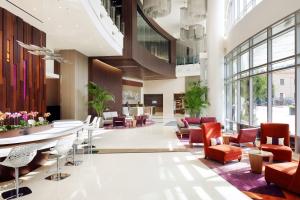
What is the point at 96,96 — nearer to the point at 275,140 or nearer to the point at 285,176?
the point at 275,140

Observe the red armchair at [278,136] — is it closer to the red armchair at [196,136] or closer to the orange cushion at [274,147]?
the orange cushion at [274,147]

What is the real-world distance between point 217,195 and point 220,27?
11860mm

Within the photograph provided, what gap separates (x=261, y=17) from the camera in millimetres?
9008

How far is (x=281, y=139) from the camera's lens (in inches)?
265

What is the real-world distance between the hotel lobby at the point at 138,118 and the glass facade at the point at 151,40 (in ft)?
1.14

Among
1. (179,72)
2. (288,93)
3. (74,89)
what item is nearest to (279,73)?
(288,93)

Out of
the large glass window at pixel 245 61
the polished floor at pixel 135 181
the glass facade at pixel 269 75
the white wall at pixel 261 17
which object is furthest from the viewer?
the large glass window at pixel 245 61

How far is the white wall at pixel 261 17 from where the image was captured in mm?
7293

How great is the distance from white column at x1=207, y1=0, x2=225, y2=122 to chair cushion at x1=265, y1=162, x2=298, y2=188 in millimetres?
9466

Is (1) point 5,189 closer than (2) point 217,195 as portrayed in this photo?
No

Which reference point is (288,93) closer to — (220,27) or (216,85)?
(216,85)

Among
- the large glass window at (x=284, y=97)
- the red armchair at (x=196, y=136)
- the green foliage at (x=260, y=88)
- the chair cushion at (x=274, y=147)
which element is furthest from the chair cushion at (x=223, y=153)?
the green foliage at (x=260, y=88)

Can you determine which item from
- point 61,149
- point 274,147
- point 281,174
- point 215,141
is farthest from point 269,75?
point 61,149

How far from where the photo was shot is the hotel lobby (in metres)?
4.61
